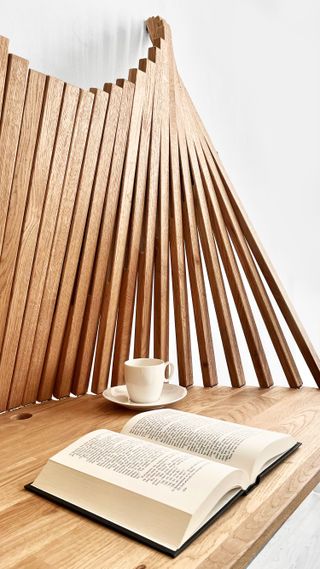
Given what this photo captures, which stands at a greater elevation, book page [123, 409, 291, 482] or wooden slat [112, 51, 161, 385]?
wooden slat [112, 51, 161, 385]

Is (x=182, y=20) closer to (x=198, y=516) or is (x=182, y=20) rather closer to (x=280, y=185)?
(x=280, y=185)

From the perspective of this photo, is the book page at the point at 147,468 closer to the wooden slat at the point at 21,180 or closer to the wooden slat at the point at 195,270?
the wooden slat at the point at 21,180

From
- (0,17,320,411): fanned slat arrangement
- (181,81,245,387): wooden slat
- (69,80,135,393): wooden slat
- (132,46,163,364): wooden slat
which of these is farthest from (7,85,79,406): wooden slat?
(181,81,245,387): wooden slat

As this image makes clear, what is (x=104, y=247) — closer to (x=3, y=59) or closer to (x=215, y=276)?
(x=215, y=276)

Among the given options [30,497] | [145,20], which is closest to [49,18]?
[145,20]

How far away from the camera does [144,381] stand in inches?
35.7

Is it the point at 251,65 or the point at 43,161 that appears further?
the point at 251,65

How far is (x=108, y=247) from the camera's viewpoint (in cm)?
104

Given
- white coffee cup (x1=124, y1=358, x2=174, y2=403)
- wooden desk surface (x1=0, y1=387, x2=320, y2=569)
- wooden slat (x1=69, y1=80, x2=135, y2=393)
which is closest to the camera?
wooden desk surface (x1=0, y1=387, x2=320, y2=569)

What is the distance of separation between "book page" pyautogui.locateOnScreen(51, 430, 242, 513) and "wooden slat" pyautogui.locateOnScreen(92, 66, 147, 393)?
0.35m

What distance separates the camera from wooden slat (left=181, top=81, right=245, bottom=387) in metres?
1.13

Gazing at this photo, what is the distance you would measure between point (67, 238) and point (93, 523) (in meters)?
0.55

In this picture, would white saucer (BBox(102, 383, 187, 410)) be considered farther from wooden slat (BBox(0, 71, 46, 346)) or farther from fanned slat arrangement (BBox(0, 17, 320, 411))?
wooden slat (BBox(0, 71, 46, 346))

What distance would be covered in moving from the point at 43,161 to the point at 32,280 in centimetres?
21
